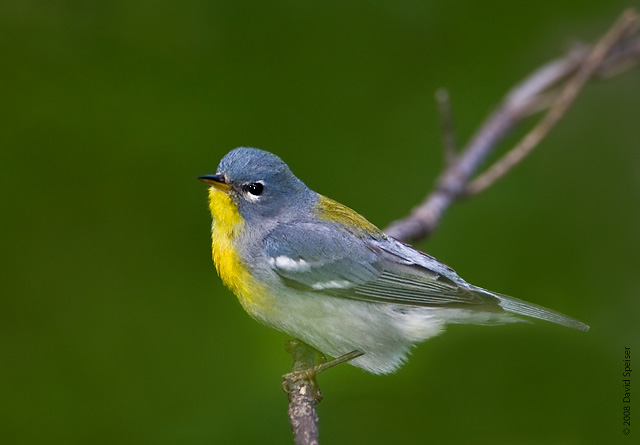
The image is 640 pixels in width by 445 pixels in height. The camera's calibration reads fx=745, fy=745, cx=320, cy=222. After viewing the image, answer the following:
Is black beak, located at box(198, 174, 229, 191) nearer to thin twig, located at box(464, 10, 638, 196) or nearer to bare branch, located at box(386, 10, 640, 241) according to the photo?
bare branch, located at box(386, 10, 640, 241)

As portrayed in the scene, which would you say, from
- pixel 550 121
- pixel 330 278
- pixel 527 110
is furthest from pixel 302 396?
pixel 527 110

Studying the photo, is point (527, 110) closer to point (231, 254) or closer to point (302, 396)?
point (231, 254)

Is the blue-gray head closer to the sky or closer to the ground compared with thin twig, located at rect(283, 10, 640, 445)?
closer to the ground

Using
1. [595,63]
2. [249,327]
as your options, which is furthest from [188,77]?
[595,63]

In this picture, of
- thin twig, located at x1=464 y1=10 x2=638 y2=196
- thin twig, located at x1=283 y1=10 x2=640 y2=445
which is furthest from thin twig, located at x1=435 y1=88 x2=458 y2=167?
thin twig, located at x1=464 y1=10 x2=638 y2=196

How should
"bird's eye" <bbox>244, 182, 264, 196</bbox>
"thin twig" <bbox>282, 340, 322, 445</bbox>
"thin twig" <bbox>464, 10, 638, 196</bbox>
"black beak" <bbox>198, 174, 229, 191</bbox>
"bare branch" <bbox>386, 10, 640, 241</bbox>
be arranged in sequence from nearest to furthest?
"thin twig" <bbox>282, 340, 322, 445</bbox>
"black beak" <bbox>198, 174, 229, 191</bbox>
"bird's eye" <bbox>244, 182, 264, 196</bbox>
"bare branch" <bbox>386, 10, 640, 241</bbox>
"thin twig" <bbox>464, 10, 638, 196</bbox>

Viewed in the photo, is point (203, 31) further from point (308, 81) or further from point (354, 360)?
point (354, 360)

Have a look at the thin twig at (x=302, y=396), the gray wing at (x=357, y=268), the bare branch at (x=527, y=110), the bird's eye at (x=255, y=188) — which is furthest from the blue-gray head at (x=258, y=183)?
the thin twig at (x=302, y=396)
